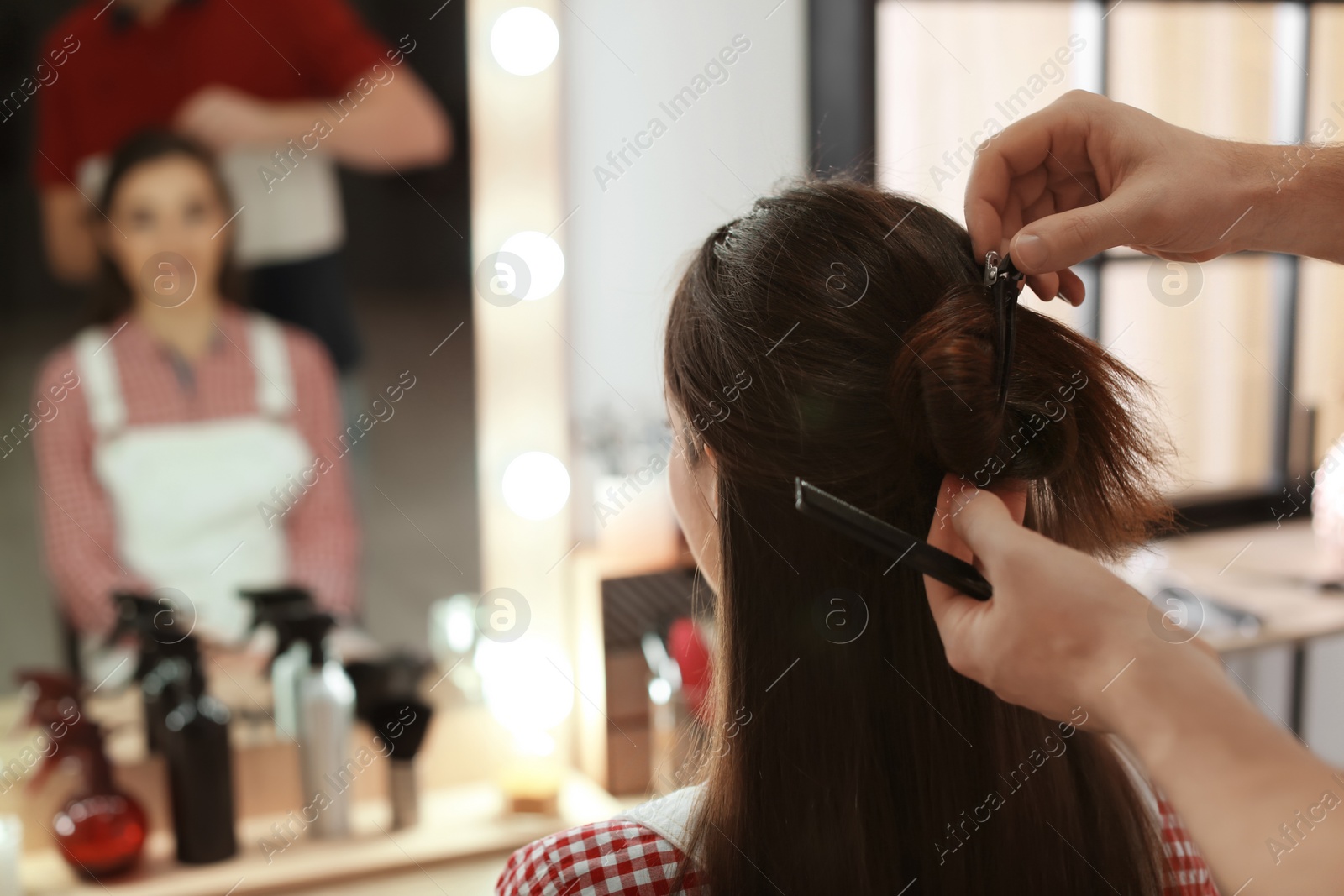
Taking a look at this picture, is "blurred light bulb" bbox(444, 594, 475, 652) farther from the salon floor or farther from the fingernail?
the fingernail

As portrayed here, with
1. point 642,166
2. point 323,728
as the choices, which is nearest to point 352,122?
point 642,166

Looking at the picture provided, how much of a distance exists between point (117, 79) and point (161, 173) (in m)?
0.11

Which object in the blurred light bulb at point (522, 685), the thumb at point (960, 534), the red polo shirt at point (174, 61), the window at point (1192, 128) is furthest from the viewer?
the window at point (1192, 128)

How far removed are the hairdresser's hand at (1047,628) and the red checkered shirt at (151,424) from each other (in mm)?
945

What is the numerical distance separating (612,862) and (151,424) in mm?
834

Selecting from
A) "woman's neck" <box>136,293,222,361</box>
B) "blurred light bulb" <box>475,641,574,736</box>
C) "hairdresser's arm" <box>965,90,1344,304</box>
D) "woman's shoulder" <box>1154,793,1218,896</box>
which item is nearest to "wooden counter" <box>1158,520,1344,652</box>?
"woman's shoulder" <box>1154,793,1218,896</box>

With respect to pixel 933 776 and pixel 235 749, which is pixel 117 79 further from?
pixel 933 776

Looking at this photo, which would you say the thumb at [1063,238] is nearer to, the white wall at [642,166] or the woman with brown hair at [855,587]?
the woman with brown hair at [855,587]

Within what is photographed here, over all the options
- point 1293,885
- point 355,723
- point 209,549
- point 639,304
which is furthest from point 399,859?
point 1293,885

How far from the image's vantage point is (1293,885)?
1.39 ft

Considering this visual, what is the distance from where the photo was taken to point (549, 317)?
1.39m

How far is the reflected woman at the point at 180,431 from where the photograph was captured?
47.1 inches

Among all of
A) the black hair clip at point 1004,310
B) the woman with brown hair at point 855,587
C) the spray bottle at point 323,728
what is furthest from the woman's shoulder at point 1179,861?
the spray bottle at point 323,728

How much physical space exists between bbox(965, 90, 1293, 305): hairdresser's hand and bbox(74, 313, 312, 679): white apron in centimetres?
88
